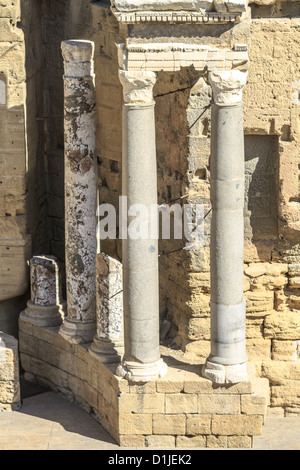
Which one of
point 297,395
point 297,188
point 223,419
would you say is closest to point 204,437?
point 223,419

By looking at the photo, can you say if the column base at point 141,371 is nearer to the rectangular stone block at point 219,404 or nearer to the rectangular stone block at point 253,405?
the rectangular stone block at point 219,404

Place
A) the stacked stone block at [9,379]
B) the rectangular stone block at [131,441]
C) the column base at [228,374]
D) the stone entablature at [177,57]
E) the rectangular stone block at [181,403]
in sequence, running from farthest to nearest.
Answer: the stacked stone block at [9,379] < the rectangular stone block at [131,441] < the rectangular stone block at [181,403] < the column base at [228,374] < the stone entablature at [177,57]

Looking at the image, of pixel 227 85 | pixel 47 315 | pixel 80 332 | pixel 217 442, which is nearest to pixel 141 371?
pixel 217 442

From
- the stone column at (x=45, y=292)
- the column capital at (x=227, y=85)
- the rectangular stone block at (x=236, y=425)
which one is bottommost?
the rectangular stone block at (x=236, y=425)

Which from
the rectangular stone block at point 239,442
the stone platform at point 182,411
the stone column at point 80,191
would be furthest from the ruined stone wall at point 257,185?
the rectangular stone block at point 239,442

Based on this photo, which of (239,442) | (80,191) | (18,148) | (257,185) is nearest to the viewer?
(239,442)

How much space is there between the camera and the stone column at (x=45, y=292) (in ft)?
84.3

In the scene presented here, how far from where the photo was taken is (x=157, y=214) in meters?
22.6

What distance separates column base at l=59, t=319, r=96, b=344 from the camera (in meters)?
24.9

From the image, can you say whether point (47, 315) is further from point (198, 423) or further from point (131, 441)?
point (198, 423)

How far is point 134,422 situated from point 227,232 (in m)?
3.39

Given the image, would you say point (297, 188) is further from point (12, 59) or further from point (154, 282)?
point (12, 59)

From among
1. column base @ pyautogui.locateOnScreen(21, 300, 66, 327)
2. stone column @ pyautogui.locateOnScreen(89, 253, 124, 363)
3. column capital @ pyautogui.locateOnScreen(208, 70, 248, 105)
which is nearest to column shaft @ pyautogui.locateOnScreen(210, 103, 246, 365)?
column capital @ pyautogui.locateOnScreen(208, 70, 248, 105)

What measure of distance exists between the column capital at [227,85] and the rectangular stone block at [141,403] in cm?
474
